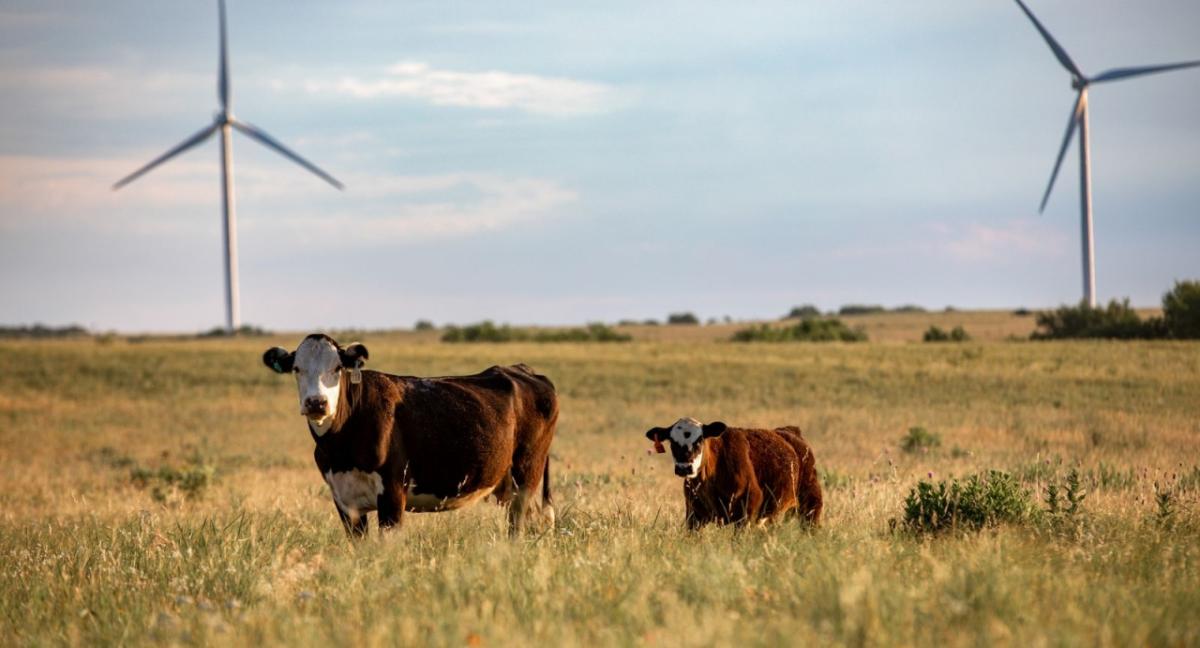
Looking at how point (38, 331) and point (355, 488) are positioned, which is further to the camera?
point (38, 331)

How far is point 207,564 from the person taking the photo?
27.7ft

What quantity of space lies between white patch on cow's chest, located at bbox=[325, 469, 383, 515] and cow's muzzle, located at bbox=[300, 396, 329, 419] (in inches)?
31.0

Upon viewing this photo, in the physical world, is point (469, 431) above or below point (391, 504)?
above

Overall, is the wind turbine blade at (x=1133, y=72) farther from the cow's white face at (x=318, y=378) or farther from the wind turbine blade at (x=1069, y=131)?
the cow's white face at (x=318, y=378)

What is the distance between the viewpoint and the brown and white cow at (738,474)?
31.3ft

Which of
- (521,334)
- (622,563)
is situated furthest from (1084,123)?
(622,563)

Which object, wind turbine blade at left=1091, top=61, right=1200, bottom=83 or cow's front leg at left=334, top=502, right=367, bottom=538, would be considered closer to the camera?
cow's front leg at left=334, top=502, right=367, bottom=538

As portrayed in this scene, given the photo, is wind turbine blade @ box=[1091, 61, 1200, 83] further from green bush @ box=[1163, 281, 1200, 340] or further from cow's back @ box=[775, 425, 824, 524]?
cow's back @ box=[775, 425, 824, 524]

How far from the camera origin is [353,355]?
983 cm

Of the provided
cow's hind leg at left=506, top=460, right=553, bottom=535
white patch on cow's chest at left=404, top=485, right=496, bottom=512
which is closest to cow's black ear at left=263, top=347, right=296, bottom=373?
white patch on cow's chest at left=404, top=485, right=496, bottom=512

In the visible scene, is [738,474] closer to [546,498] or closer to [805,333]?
[546,498]

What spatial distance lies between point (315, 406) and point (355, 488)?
38.6 inches

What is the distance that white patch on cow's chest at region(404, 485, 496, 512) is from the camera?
10.4 m

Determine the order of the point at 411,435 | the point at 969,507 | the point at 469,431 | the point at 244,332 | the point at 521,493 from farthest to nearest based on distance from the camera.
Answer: the point at 244,332
the point at 521,493
the point at 469,431
the point at 411,435
the point at 969,507
